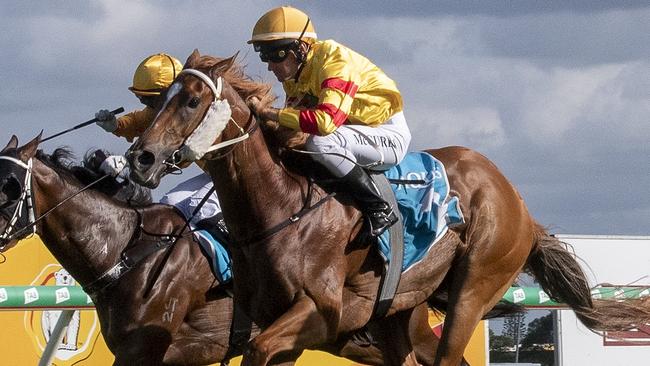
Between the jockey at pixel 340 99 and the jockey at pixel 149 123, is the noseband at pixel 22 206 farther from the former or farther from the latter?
the jockey at pixel 340 99

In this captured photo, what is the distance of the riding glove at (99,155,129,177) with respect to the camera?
7184 millimetres

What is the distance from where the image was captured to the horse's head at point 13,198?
6.62 meters

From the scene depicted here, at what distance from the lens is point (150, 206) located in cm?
726

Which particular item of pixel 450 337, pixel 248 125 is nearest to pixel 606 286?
pixel 450 337

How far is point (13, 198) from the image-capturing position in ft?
21.8

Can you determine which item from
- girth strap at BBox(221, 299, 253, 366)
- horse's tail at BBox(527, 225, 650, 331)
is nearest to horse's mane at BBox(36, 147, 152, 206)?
girth strap at BBox(221, 299, 253, 366)

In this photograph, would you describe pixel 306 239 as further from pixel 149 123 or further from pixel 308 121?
pixel 149 123

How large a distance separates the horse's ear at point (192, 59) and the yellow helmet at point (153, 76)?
5.60 feet

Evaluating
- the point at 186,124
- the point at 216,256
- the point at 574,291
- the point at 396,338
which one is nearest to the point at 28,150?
the point at 216,256

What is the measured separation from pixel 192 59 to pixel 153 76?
1.81 metres

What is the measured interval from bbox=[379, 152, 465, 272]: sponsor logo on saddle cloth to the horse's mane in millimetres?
1599

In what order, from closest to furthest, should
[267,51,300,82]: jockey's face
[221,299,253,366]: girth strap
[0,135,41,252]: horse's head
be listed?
1. [267,51,300,82]: jockey's face
2. [0,135,41,252]: horse's head
3. [221,299,253,366]: girth strap

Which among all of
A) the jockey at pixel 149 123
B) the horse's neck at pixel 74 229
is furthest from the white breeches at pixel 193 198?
the horse's neck at pixel 74 229

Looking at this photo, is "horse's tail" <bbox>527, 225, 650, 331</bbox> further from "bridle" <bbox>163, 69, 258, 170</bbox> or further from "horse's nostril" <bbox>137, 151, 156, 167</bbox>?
"horse's nostril" <bbox>137, 151, 156, 167</bbox>
